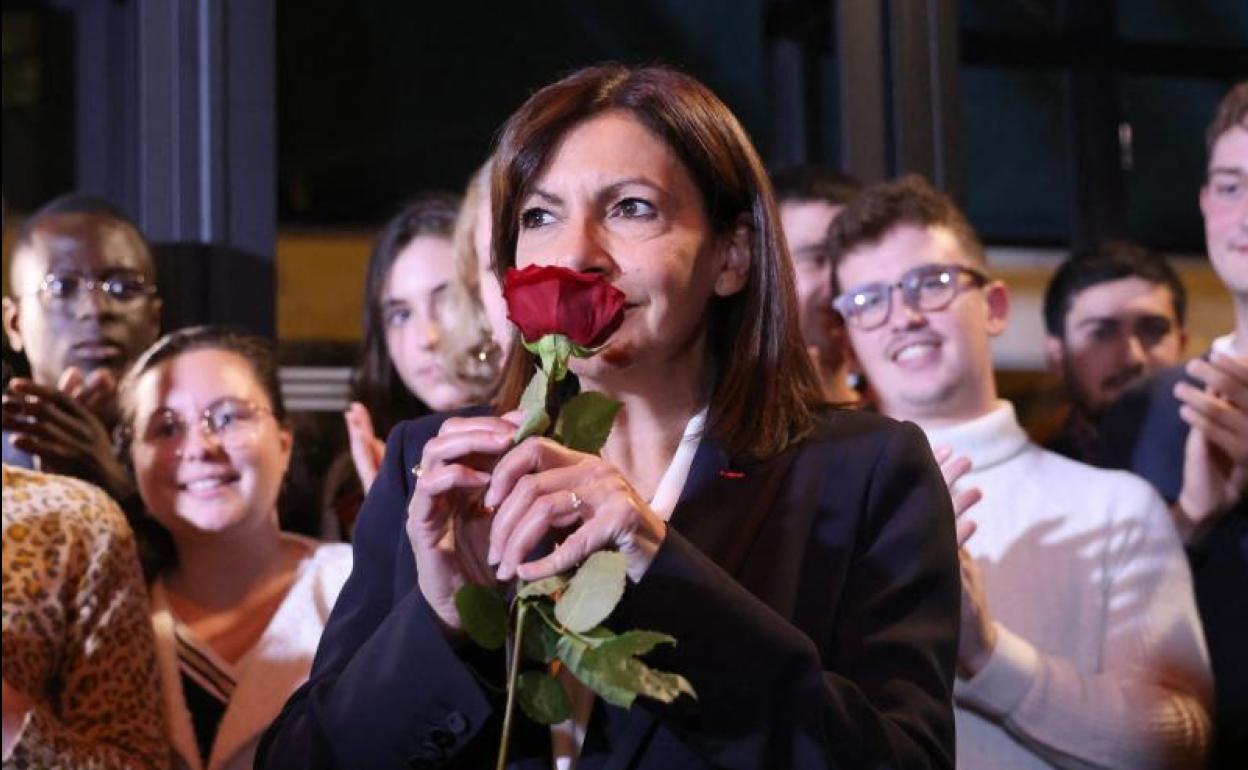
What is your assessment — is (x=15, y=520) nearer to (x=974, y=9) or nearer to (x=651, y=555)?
(x=651, y=555)

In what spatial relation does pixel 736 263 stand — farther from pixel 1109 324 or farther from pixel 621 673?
pixel 1109 324

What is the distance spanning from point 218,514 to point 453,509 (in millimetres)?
1175

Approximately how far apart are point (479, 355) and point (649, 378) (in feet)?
3.53

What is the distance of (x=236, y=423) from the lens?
2.66 metres

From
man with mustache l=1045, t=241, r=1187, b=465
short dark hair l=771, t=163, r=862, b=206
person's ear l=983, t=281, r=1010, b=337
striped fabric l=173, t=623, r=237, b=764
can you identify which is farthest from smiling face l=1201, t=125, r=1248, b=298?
striped fabric l=173, t=623, r=237, b=764

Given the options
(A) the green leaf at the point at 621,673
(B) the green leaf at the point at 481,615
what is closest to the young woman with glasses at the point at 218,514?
(B) the green leaf at the point at 481,615

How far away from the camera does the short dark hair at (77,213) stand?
282cm

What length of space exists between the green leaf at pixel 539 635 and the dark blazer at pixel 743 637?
0.31 feet

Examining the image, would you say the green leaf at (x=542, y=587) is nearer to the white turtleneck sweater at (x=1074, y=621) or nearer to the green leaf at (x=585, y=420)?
the green leaf at (x=585, y=420)

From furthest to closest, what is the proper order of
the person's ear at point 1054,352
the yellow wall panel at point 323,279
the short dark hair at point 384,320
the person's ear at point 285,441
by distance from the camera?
the yellow wall panel at point 323,279
the person's ear at point 1054,352
the short dark hair at point 384,320
the person's ear at point 285,441

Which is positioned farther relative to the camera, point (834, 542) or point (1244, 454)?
point (1244, 454)

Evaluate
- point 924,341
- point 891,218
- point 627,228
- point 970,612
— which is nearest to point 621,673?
point 627,228

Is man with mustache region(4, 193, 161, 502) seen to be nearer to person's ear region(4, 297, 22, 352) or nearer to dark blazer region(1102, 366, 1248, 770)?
person's ear region(4, 297, 22, 352)

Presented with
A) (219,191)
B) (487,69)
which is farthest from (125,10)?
(487,69)
